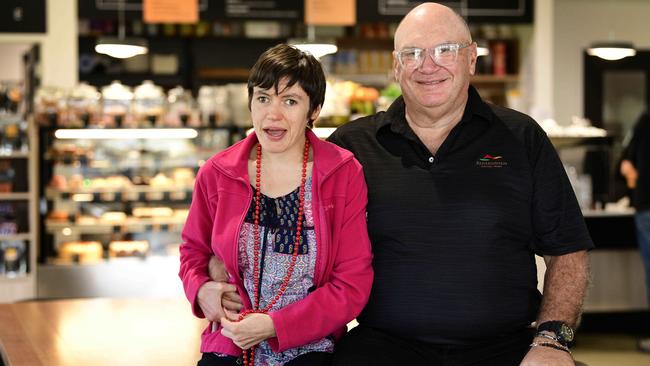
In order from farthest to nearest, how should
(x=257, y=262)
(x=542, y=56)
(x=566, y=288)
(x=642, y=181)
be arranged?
1. (x=542, y=56)
2. (x=642, y=181)
3. (x=566, y=288)
4. (x=257, y=262)

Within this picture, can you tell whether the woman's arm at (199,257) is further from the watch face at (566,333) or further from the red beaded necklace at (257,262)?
the watch face at (566,333)

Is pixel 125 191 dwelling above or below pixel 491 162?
Answer: below

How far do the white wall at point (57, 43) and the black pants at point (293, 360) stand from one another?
5.11 metres

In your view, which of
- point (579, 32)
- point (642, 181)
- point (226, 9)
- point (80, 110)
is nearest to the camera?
point (642, 181)

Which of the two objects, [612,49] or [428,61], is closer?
[428,61]

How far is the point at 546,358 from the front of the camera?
7.88 ft

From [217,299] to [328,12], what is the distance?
5.32 m

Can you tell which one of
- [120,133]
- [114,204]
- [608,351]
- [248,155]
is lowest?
[608,351]

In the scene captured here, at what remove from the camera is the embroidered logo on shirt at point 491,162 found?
2.63m

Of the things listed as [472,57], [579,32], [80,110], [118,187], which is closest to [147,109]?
[80,110]

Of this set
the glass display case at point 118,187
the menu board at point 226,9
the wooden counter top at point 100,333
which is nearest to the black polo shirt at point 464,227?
the wooden counter top at point 100,333

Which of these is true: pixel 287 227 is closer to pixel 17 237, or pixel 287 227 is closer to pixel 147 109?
pixel 147 109

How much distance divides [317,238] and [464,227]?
498 millimetres

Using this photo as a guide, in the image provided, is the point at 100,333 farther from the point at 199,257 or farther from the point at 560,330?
the point at 560,330
